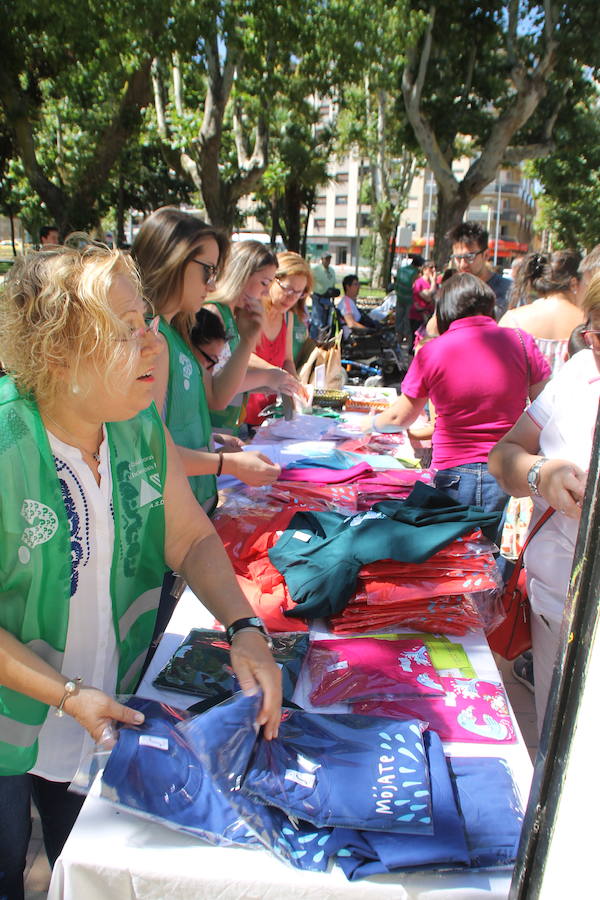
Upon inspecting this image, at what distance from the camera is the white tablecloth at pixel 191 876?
1104 mm

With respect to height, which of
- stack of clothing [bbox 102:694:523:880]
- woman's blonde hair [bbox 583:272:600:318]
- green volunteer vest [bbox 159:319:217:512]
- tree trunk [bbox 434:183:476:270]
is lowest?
stack of clothing [bbox 102:694:523:880]

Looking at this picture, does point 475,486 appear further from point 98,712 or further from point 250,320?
point 98,712

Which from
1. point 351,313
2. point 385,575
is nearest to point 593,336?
point 385,575

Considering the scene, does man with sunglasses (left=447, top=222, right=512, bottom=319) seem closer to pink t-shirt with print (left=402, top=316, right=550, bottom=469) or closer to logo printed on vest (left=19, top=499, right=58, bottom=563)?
pink t-shirt with print (left=402, top=316, right=550, bottom=469)

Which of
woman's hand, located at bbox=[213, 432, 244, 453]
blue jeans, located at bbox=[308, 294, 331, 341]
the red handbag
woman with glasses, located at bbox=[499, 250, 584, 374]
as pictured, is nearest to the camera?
the red handbag

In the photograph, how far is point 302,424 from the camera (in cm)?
375

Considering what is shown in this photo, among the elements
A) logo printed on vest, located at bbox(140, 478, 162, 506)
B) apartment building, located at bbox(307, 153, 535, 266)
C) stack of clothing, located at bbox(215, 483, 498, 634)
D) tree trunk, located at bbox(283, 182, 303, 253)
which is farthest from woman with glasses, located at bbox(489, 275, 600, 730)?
apartment building, located at bbox(307, 153, 535, 266)

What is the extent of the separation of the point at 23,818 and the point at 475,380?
2243mm

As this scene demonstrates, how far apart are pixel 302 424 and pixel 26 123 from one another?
32.1 feet

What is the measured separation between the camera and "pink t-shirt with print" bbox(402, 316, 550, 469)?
2.93 metres

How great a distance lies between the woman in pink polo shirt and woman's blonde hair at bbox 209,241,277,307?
98 centimetres

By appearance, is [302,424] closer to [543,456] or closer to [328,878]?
[543,456]

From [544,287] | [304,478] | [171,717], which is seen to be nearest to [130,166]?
[544,287]

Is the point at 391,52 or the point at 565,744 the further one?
the point at 391,52
